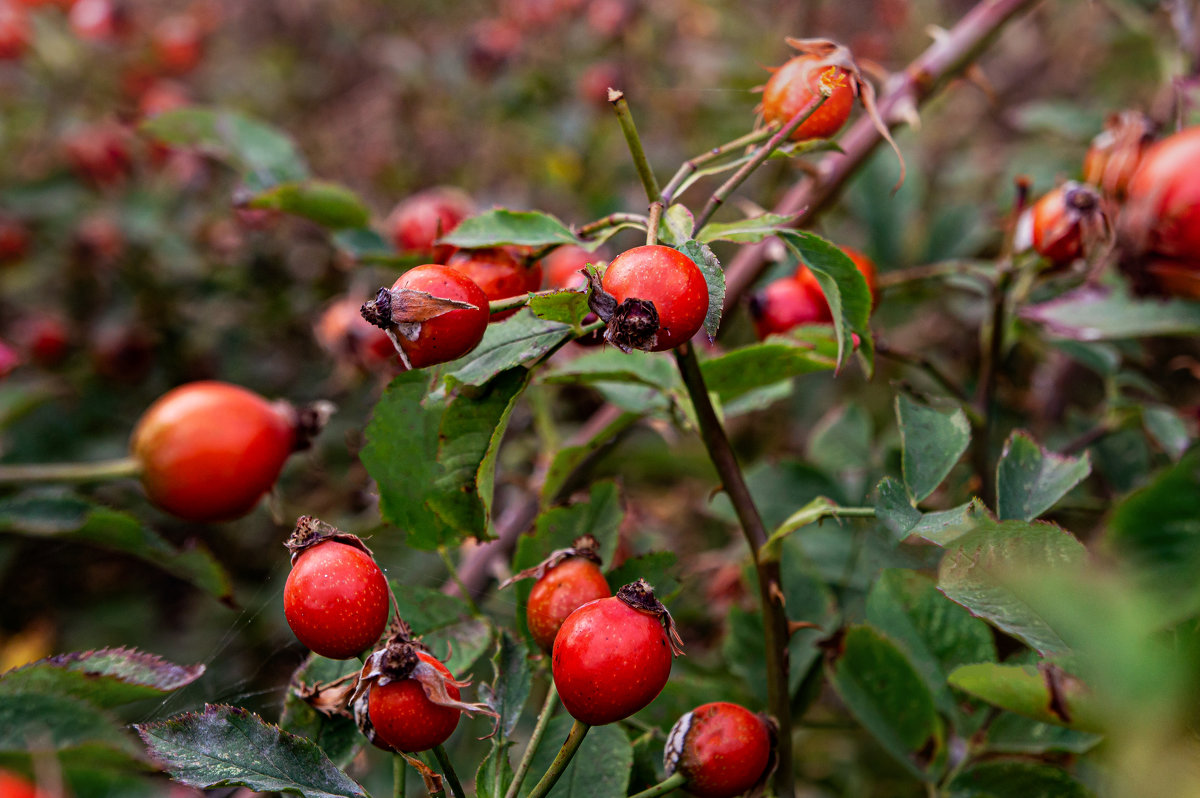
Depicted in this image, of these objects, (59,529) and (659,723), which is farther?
(59,529)

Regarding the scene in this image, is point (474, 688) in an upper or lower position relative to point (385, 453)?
lower

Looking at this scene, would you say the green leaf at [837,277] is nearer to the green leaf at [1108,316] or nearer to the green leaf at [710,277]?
the green leaf at [710,277]

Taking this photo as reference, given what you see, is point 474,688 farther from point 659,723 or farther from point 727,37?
point 727,37

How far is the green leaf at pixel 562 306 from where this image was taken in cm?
52

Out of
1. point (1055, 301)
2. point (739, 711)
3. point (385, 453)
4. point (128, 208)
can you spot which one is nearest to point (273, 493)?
point (385, 453)

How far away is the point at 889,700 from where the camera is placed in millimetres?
789

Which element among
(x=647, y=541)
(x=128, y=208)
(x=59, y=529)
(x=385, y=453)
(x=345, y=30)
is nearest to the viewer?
(x=385, y=453)

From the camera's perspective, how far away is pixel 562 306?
54 cm

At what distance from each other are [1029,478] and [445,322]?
0.49 m

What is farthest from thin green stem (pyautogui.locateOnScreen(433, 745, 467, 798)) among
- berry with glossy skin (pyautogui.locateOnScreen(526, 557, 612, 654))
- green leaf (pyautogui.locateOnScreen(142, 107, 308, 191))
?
green leaf (pyautogui.locateOnScreen(142, 107, 308, 191))

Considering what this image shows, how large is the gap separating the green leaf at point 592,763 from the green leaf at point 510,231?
1.25ft

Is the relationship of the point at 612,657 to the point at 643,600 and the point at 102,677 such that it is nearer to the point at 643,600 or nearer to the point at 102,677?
the point at 643,600

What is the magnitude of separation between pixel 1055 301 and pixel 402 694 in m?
0.86

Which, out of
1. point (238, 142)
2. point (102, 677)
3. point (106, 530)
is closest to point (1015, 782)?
point (102, 677)
